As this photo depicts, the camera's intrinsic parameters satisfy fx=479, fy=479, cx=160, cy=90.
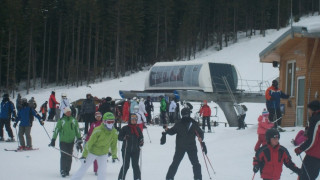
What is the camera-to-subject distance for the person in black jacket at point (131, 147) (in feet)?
30.2

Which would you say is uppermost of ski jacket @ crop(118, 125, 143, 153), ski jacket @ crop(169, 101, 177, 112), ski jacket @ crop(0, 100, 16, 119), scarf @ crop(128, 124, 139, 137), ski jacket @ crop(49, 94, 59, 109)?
scarf @ crop(128, 124, 139, 137)

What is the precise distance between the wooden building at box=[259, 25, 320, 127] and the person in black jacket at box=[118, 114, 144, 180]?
8.32 meters

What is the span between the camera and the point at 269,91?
51.0ft

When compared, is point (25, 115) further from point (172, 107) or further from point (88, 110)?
point (172, 107)

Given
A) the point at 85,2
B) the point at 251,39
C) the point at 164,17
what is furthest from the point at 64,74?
the point at 251,39

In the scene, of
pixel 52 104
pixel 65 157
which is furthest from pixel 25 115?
pixel 52 104

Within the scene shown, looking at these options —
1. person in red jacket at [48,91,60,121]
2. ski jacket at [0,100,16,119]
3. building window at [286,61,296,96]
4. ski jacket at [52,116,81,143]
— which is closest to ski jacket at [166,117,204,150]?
ski jacket at [52,116,81,143]

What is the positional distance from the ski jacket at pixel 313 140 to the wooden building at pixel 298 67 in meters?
8.54

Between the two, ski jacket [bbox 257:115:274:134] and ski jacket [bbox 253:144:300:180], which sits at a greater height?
ski jacket [bbox 253:144:300:180]

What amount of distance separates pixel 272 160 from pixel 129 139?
3238 mm

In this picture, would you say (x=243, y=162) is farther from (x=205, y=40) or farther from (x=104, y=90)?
(x=205, y=40)

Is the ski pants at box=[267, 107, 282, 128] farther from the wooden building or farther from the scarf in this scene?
the scarf

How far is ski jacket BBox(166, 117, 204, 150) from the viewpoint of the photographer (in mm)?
9156

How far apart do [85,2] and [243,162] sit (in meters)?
48.4
